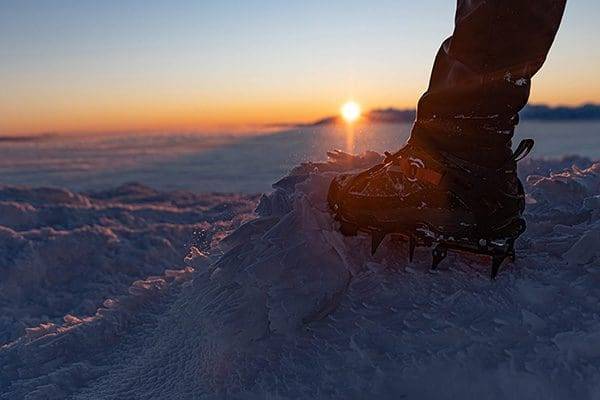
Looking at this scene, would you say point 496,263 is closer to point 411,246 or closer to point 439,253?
point 439,253

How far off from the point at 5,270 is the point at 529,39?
143 inches

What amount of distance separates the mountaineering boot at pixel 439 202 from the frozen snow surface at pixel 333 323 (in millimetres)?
88

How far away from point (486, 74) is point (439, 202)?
424 mm

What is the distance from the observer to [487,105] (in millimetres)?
1628

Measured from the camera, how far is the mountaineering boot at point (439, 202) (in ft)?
5.51

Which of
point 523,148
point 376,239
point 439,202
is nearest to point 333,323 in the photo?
point 376,239

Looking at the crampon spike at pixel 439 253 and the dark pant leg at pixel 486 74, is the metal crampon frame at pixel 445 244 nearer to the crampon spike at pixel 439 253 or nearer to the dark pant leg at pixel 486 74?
the crampon spike at pixel 439 253

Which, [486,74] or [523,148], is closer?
[486,74]

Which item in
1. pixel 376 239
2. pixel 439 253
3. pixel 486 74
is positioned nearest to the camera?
pixel 486 74

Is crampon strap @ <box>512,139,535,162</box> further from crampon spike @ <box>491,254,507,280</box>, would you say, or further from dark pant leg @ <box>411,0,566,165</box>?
crampon spike @ <box>491,254,507,280</box>

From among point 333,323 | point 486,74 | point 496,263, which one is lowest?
point 333,323

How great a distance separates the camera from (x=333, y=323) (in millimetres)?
1655

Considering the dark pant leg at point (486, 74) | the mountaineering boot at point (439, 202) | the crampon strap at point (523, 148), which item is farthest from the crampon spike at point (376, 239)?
the crampon strap at point (523, 148)

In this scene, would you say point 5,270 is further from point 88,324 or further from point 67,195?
point 67,195
